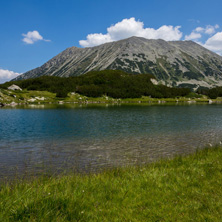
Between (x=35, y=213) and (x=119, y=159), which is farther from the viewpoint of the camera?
(x=119, y=159)

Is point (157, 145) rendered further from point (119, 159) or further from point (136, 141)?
point (119, 159)

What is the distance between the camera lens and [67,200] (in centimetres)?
771

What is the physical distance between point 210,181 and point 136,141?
1814 cm

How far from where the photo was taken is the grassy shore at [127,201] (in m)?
→ 6.82

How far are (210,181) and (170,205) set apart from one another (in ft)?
12.3

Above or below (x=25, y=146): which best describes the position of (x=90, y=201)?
above

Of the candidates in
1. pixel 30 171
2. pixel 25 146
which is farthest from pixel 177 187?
pixel 25 146

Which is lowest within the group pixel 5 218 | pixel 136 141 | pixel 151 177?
pixel 136 141

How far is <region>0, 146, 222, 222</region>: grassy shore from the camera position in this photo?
6816 millimetres

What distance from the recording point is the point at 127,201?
27.0 feet

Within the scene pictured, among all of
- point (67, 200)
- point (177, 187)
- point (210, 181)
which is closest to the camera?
point (67, 200)

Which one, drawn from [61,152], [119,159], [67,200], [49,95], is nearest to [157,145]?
[119,159]

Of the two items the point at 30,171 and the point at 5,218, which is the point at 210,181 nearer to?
the point at 5,218

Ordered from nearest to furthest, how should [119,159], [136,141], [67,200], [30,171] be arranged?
1. [67,200]
2. [30,171]
3. [119,159]
4. [136,141]
